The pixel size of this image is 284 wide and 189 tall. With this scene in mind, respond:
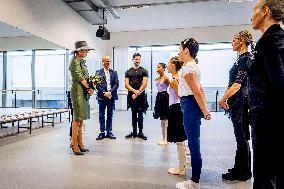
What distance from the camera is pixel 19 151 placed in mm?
3992

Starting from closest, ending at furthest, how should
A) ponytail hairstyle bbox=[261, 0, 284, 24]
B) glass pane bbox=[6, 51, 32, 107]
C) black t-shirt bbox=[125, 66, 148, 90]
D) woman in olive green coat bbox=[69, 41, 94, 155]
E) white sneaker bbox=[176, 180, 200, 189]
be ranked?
ponytail hairstyle bbox=[261, 0, 284, 24]
white sneaker bbox=[176, 180, 200, 189]
woman in olive green coat bbox=[69, 41, 94, 155]
black t-shirt bbox=[125, 66, 148, 90]
glass pane bbox=[6, 51, 32, 107]

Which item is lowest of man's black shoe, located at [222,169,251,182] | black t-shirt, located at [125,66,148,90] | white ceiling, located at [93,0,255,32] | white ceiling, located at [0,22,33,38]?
man's black shoe, located at [222,169,251,182]

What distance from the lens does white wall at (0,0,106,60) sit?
18.4 feet

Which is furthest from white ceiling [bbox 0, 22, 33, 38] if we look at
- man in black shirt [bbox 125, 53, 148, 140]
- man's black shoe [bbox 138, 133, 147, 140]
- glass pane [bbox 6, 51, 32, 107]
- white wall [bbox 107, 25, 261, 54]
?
white wall [bbox 107, 25, 261, 54]

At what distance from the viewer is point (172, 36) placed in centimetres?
1188

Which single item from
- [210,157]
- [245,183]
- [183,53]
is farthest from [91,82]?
[245,183]

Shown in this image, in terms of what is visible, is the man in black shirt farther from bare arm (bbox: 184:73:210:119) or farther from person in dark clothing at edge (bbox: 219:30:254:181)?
bare arm (bbox: 184:73:210:119)

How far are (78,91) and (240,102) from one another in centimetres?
210

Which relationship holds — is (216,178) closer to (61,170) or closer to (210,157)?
(210,157)

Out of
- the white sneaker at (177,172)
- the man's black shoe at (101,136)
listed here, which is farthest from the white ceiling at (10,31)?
the white sneaker at (177,172)

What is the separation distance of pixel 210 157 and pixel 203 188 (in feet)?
4.09

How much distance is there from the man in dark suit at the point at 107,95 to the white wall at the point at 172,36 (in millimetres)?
7176

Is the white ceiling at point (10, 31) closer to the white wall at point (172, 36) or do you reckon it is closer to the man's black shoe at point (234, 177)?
the man's black shoe at point (234, 177)

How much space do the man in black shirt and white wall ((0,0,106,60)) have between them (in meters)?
2.72
